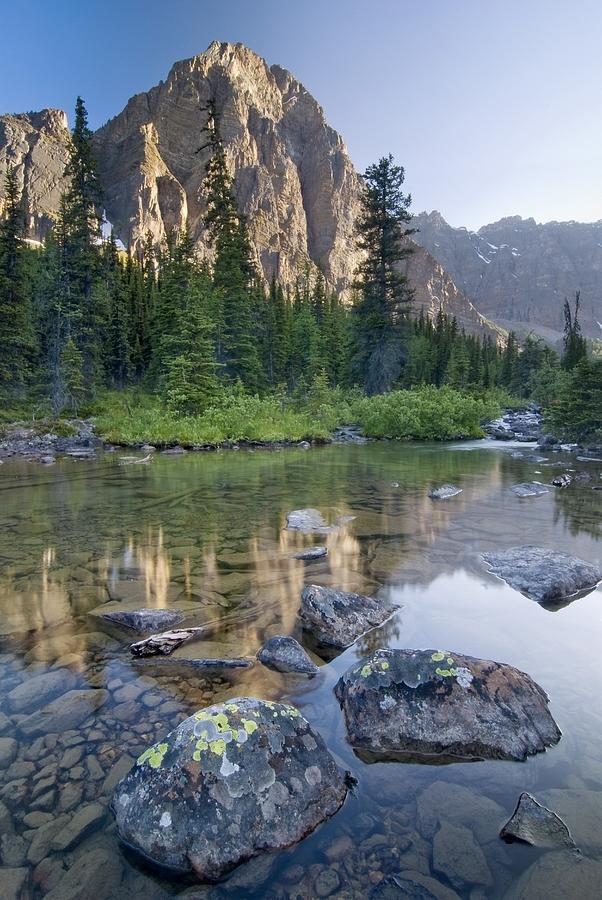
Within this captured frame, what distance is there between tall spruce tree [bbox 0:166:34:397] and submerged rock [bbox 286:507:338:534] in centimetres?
3008

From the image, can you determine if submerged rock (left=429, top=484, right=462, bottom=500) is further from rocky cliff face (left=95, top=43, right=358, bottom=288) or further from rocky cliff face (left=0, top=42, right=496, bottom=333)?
rocky cliff face (left=95, top=43, right=358, bottom=288)

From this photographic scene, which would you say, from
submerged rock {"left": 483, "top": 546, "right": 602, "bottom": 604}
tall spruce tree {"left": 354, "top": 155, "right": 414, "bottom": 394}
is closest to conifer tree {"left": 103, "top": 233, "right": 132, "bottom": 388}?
tall spruce tree {"left": 354, "top": 155, "right": 414, "bottom": 394}

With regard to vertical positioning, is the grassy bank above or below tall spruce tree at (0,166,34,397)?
below

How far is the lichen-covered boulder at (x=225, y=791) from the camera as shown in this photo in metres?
2.84

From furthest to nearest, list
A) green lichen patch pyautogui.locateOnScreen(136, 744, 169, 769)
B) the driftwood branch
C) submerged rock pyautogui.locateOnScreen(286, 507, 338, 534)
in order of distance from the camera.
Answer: submerged rock pyautogui.locateOnScreen(286, 507, 338, 534), the driftwood branch, green lichen patch pyautogui.locateOnScreen(136, 744, 169, 769)

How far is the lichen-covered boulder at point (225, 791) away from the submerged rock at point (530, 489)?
1184 centimetres

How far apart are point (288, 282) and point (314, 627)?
157m

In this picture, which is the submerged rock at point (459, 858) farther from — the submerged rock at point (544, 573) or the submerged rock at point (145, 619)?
the submerged rock at point (544, 573)

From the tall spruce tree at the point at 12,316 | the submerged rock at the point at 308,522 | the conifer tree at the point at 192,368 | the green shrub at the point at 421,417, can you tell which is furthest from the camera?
the tall spruce tree at the point at 12,316

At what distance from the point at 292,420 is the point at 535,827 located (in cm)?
2941

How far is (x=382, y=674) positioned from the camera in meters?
4.23

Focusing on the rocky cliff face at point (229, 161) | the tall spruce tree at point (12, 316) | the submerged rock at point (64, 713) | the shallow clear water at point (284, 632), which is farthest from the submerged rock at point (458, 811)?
the rocky cliff face at point (229, 161)

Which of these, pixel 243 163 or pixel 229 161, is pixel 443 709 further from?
pixel 243 163

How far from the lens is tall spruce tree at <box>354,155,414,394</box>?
43.6m
